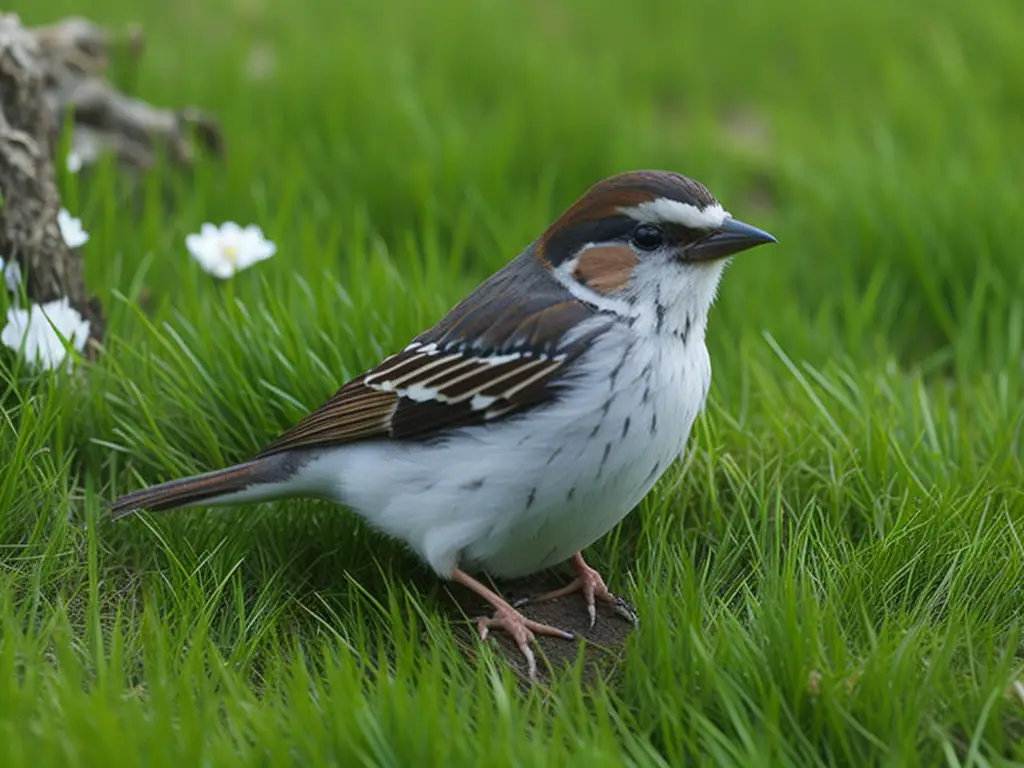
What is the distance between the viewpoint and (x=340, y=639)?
3.60 metres

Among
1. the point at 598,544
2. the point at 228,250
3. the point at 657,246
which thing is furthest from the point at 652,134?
the point at 657,246

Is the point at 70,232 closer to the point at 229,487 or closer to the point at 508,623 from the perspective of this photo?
the point at 229,487

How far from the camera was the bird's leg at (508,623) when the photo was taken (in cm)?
387

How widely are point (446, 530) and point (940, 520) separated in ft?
4.93

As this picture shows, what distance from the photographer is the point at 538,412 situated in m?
3.76

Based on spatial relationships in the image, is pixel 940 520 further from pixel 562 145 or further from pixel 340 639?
pixel 562 145

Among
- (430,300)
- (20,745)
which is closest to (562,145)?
(430,300)

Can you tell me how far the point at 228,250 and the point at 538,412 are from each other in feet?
7.10

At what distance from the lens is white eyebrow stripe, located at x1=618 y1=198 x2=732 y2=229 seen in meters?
3.80

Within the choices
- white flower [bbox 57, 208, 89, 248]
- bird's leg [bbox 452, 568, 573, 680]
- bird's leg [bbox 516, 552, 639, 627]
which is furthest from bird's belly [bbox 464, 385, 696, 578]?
white flower [bbox 57, 208, 89, 248]

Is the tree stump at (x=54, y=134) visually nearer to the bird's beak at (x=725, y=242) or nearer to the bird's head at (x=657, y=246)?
the bird's head at (x=657, y=246)

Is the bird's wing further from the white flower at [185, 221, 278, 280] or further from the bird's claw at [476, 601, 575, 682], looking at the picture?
the white flower at [185, 221, 278, 280]

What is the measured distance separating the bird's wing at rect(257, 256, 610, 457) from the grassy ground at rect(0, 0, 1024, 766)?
A: 0.44 metres

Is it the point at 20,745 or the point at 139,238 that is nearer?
the point at 20,745
